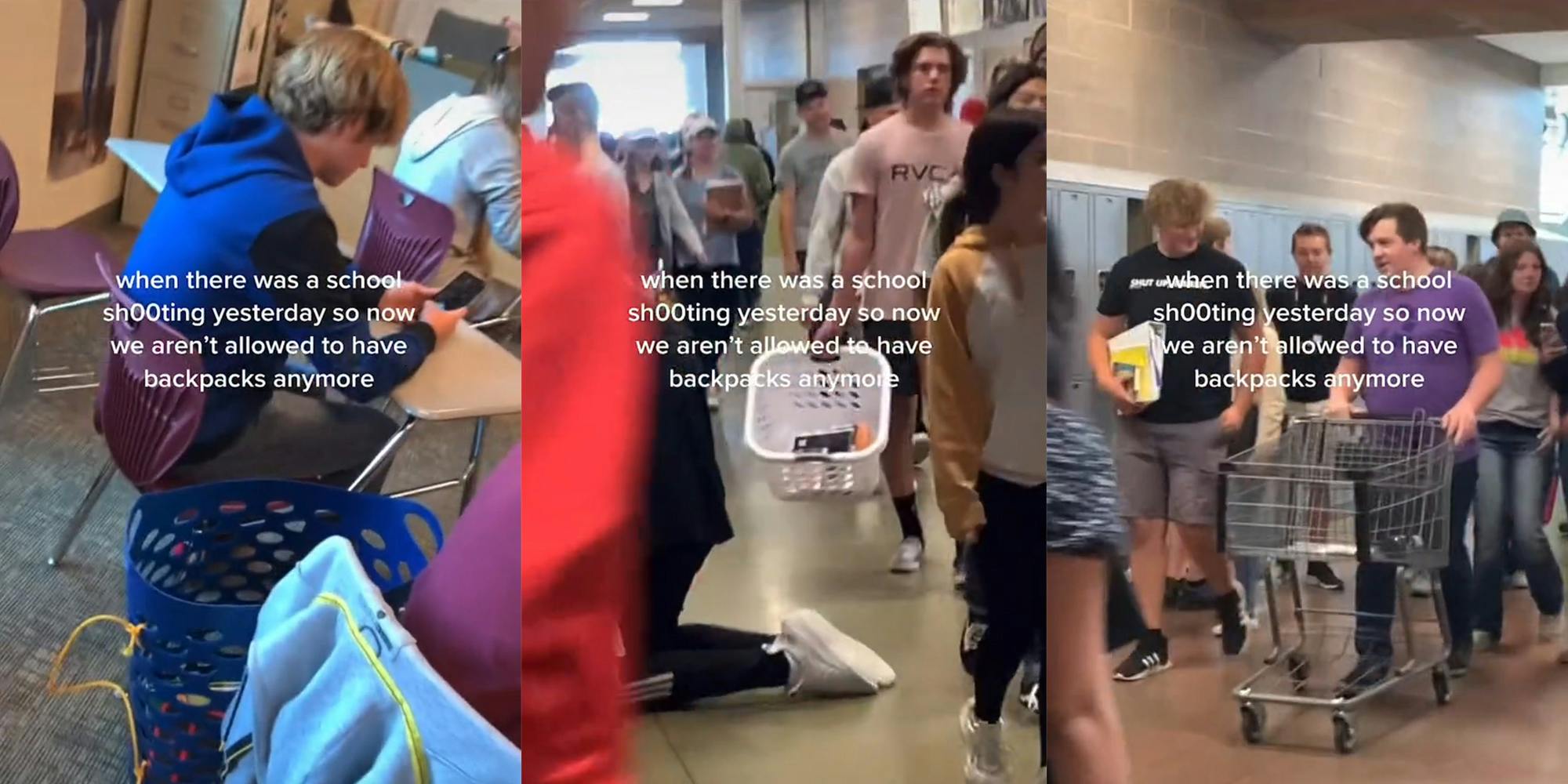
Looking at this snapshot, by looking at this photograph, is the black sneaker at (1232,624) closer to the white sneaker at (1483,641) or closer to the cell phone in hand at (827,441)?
the white sneaker at (1483,641)

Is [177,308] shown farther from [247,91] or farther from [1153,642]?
[1153,642]

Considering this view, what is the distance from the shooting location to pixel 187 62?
4.50ft

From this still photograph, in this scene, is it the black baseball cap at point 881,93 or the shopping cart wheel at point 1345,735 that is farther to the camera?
the shopping cart wheel at point 1345,735

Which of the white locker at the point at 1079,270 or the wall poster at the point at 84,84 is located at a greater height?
the wall poster at the point at 84,84

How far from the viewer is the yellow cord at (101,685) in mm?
1409

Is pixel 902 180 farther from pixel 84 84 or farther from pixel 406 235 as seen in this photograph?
pixel 84 84

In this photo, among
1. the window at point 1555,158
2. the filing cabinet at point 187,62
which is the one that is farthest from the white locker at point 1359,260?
the filing cabinet at point 187,62

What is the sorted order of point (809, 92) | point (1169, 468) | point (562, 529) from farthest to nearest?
point (1169, 468), point (809, 92), point (562, 529)

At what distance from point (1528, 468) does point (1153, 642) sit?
487mm

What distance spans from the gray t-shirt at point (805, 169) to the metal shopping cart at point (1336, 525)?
58 cm

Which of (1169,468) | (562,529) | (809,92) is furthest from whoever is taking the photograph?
(1169,468)

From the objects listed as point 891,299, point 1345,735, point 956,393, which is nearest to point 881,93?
point 891,299

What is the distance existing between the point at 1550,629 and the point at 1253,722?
37 cm

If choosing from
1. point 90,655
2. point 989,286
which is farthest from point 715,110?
point 90,655
